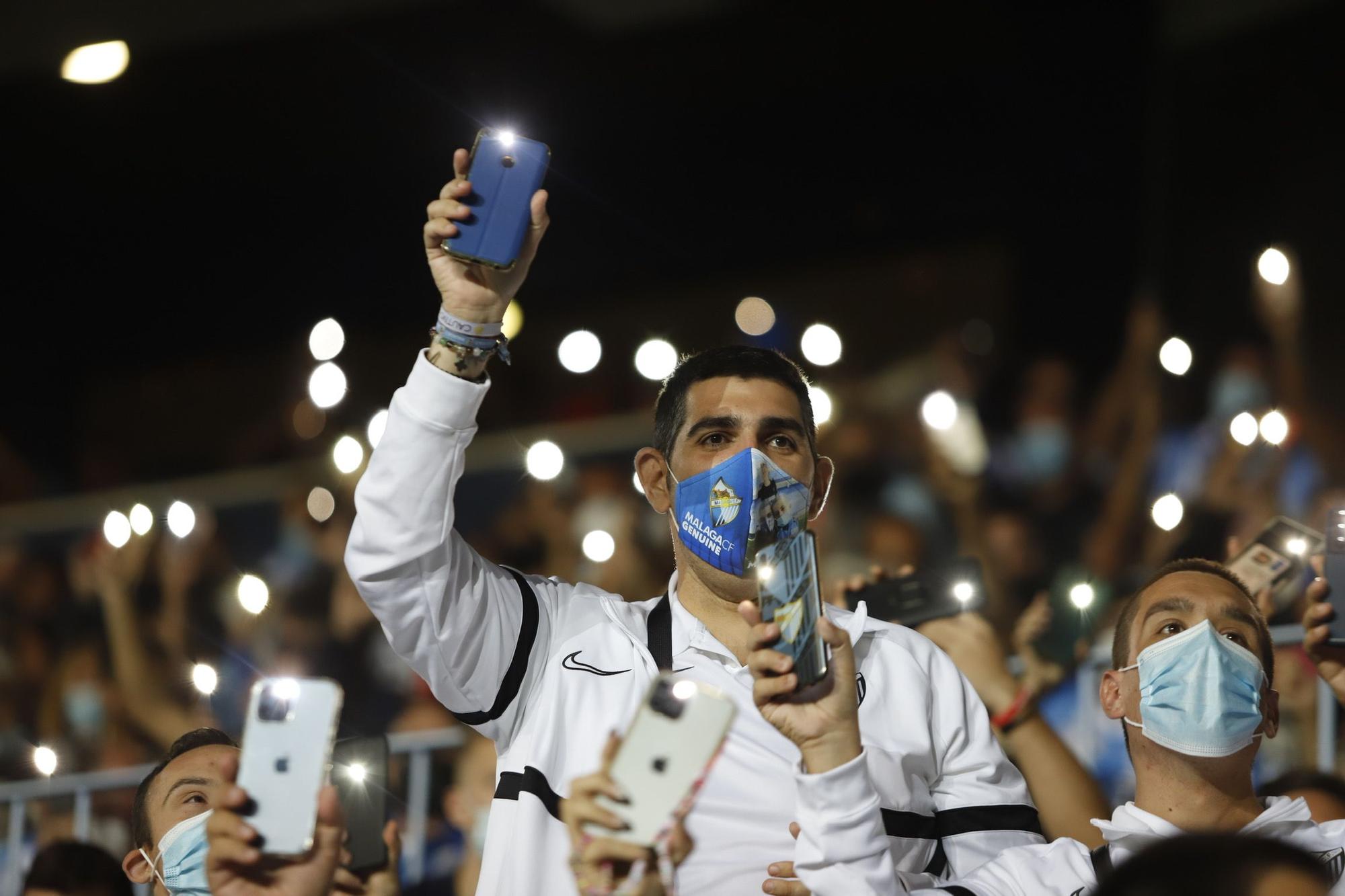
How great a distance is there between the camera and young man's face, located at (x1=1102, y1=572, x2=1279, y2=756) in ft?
9.71

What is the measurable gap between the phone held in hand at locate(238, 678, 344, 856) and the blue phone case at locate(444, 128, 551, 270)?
30.3 inches

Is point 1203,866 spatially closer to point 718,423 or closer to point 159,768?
point 718,423

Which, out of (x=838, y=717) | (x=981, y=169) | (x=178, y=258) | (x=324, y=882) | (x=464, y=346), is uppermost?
(x=981, y=169)

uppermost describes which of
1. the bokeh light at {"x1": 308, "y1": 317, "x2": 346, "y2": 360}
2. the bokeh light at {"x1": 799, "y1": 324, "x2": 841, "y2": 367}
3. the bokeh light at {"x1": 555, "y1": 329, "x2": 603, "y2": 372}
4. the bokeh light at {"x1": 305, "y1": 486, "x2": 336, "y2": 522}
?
the bokeh light at {"x1": 308, "y1": 317, "x2": 346, "y2": 360}

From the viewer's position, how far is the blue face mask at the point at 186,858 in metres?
2.83

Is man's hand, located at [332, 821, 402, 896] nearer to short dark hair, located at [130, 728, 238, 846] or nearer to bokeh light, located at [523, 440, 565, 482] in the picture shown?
short dark hair, located at [130, 728, 238, 846]

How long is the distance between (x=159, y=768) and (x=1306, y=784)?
2.46m

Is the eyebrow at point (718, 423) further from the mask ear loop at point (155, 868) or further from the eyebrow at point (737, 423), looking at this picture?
the mask ear loop at point (155, 868)

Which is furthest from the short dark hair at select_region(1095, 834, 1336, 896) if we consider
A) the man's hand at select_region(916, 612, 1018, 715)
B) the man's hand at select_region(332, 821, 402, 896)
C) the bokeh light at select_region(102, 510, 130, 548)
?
the bokeh light at select_region(102, 510, 130, 548)

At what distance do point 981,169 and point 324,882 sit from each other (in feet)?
22.4

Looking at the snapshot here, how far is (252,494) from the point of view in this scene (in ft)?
23.1

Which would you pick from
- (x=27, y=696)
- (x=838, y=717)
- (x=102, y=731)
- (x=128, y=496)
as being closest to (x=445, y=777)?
(x=102, y=731)

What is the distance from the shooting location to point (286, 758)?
2.16 m

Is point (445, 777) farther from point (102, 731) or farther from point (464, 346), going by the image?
point (464, 346)
